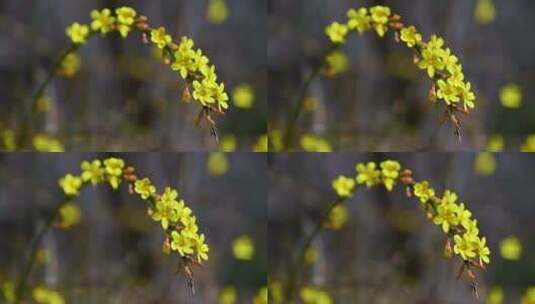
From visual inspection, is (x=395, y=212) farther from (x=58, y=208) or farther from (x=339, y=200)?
(x=58, y=208)

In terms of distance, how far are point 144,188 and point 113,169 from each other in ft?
0.28

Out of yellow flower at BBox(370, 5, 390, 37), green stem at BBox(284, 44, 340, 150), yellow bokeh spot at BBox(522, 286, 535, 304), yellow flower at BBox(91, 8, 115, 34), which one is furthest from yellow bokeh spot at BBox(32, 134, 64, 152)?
yellow bokeh spot at BBox(522, 286, 535, 304)

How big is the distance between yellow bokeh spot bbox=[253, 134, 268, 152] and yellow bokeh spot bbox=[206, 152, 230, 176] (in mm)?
75

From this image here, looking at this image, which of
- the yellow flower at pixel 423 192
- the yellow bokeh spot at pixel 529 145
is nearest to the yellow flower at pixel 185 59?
the yellow flower at pixel 423 192

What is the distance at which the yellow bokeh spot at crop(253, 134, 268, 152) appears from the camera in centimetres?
202

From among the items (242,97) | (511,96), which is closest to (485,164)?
(511,96)

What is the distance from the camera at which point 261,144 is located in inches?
79.7

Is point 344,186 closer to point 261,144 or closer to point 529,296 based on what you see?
point 261,144

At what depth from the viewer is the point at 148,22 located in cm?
199

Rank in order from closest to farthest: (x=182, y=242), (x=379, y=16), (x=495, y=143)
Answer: (x=182, y=242) < (x=379, y=16) < (x=495, y=143)

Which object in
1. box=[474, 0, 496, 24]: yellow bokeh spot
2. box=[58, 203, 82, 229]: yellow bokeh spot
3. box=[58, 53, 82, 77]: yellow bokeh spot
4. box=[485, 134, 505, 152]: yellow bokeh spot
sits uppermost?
box=[474, 0, 496, 24]: yellow bokeh spot

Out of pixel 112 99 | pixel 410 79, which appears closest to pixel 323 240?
pixel 410 79

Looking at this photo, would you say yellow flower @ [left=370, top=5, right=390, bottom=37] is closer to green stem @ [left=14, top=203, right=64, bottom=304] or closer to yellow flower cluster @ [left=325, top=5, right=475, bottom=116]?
yellow flower cluster @ [left=325, top=5, right=475, bottom=116]

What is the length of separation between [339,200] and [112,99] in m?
0.56
